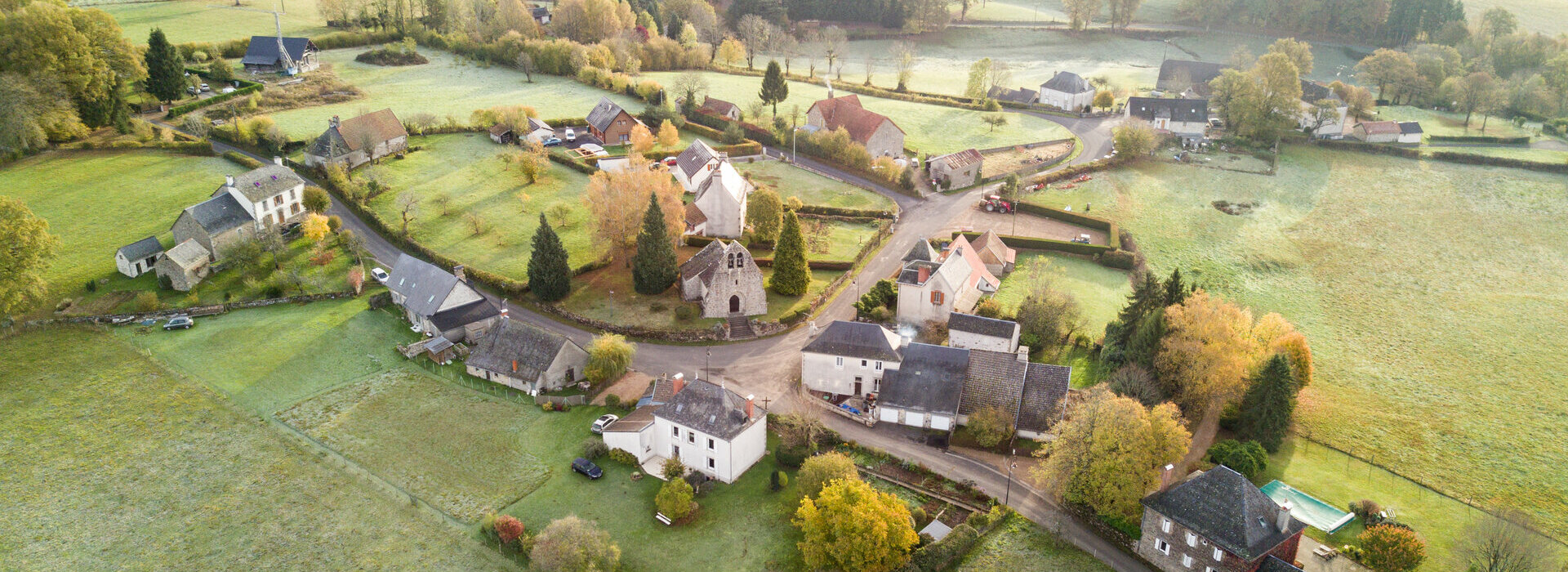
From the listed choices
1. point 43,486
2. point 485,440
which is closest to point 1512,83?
point 485,440

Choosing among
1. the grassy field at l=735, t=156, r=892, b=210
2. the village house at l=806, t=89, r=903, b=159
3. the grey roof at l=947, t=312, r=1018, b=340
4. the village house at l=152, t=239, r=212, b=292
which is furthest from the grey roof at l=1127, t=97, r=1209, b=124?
the village house at l=152, t=239, r=212, b=292

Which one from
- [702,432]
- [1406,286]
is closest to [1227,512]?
[702,432]

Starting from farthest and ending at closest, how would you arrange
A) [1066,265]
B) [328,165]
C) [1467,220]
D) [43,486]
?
[1467,220] < [328,165] < [1066,265] < [43,486]

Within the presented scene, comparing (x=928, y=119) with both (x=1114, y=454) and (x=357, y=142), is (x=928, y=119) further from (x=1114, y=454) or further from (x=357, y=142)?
(x=1114, y=454)

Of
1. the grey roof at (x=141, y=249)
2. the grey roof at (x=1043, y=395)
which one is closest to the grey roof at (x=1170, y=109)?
the grey roof at (x=1043, y=395)

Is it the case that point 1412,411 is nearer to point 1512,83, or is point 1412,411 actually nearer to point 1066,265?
point 1066,265

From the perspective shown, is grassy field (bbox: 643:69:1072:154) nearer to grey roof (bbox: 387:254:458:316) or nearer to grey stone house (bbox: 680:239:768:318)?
grey stone house (bbox: 680:239:768:318)

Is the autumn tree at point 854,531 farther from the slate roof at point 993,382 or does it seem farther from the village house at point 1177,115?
the village house at point 1177,115
